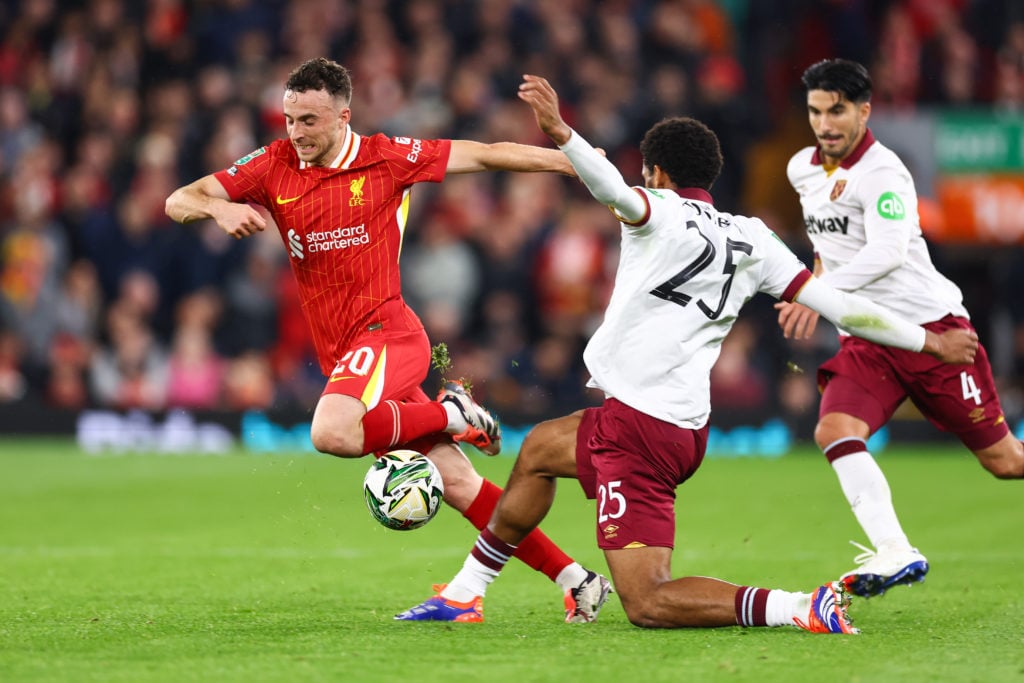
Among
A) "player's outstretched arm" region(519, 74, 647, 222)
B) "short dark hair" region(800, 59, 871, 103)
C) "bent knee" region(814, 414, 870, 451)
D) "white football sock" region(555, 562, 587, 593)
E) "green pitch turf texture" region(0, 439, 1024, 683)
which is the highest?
"short dark hair" region(800, 59, 871, 103)

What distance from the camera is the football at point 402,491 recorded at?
6.72 m

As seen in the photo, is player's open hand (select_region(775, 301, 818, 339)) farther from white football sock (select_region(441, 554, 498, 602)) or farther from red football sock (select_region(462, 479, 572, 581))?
white football sock (select_region(441, 554, 498, 602))

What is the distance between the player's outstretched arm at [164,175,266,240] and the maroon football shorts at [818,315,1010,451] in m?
2.81

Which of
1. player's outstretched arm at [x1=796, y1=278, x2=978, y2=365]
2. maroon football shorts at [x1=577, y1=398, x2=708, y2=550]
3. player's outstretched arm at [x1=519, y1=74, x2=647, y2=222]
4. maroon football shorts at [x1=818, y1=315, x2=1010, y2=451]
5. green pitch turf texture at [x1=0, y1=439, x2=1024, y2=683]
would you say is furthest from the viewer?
maroon football shorts at [x1=818, y1=315, x2=1010, y2=451]

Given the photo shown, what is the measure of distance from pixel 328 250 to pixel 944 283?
2.98 meters

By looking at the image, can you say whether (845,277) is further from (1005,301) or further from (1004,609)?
(1005,301)

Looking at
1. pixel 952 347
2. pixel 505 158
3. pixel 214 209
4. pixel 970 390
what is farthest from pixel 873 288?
pixel 214 209

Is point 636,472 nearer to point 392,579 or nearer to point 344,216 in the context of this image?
point 344,216

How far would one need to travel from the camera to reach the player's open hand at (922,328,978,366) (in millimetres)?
6688

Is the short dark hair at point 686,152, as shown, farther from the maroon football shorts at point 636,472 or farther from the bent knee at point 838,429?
the bent knee at point 838,429

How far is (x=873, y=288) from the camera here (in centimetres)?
761

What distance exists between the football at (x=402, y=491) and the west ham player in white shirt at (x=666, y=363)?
1.16 feet

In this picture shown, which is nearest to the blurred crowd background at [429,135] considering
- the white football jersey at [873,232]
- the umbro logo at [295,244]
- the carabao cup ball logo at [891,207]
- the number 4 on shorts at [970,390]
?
the white football jersey at [873,232]

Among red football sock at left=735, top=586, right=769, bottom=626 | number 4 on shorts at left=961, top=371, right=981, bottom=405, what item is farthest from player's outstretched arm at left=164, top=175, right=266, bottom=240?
number 4 on shorts at left=961, top=371, right=981, bottom=405
